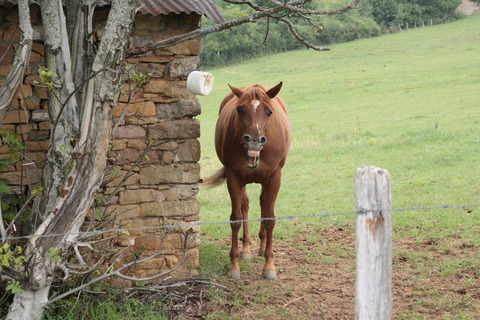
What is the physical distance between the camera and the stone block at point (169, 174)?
22.4 ft

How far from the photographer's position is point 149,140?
676cm

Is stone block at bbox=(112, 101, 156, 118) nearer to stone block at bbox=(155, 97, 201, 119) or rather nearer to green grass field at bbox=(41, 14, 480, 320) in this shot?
stone block at bbox=(155, 97, 201, 119)

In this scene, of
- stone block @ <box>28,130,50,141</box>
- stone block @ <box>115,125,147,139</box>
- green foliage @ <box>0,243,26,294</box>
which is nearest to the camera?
green foliage @ <box>0,243,26,294</box>

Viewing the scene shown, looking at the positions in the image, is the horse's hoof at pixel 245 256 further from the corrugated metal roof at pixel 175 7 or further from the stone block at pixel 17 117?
the stone block at pixel 17 117

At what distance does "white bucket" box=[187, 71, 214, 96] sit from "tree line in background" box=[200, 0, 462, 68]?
116ft

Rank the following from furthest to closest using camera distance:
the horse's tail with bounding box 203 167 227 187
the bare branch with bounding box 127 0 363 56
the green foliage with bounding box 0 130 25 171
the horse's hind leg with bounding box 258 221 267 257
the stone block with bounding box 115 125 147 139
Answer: the horse's tail with bounding box 203 167 227 187 < the horse's hind leg with bounding box 258 221 267 257 < the stone block with bounding box 115 125 147 139 < the green foliage with bounding box 0 130 25 171 < the bare branch with bounding box 127 0 363 56

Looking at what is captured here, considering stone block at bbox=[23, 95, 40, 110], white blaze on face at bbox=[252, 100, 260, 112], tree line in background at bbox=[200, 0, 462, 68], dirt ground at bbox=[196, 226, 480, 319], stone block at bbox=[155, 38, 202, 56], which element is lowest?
dirt ground at bbox=[196, 226, 480, 319]

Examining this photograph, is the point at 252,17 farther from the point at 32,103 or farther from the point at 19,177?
the point at 19,177

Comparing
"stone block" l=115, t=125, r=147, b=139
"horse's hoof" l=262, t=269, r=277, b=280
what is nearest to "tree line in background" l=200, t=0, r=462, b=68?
"horse's hoof" l=262, t=269, r=277, b=280

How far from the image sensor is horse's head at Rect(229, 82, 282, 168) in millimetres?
6512

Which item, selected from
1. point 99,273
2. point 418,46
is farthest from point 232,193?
point 418,46

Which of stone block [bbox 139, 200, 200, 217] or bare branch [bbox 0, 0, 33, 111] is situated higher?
bare branch [bbox 0, 0, 33, 111]

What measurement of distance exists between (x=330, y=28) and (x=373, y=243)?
47.5 metres

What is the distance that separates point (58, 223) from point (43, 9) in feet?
5.66
